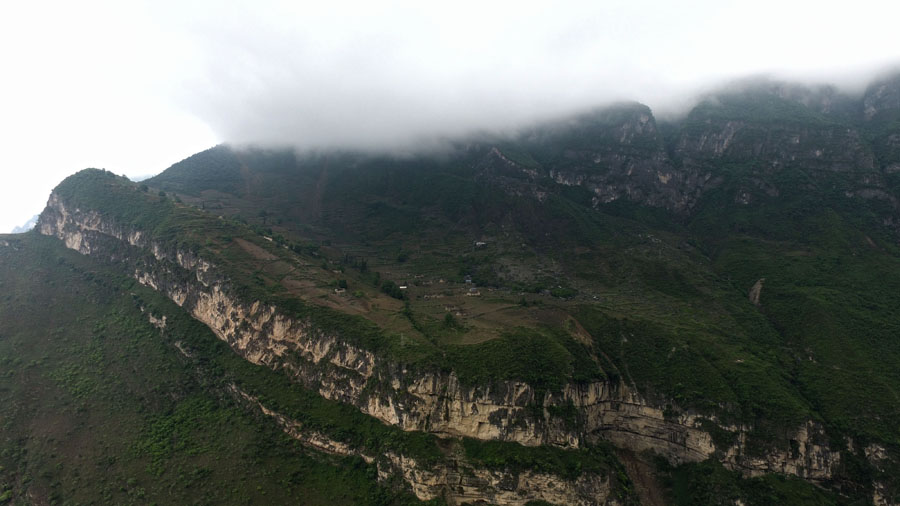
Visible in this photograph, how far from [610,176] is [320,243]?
10439cm

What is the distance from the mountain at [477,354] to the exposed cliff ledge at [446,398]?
350mm

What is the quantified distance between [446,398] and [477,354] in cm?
854

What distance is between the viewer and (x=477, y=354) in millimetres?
70062

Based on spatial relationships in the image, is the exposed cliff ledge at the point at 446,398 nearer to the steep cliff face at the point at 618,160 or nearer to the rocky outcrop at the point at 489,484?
the rocky outcrop at the point at 489,484

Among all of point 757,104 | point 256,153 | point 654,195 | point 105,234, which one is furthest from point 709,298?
point 256,153

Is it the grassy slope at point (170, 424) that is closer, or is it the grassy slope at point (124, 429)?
the grassy slope at point (124, 429)

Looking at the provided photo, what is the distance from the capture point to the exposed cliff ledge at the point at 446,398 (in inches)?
2559

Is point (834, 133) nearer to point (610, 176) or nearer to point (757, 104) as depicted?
point (757, 104)

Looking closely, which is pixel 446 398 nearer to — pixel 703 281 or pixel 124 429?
pixel 124 429

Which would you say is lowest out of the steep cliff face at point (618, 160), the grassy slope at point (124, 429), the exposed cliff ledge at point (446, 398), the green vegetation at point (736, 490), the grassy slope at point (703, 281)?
the grassy slope at point (124, 429)

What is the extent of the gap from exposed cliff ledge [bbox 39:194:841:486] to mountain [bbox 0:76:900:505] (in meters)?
0.35

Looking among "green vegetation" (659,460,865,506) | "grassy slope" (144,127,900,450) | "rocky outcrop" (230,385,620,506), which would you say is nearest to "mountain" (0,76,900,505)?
"rocky outcrop" (230,385,620,506)

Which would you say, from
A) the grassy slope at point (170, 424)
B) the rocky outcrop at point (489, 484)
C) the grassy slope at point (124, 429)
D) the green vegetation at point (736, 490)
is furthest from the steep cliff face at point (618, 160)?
the grassy slope at point (124, 429)

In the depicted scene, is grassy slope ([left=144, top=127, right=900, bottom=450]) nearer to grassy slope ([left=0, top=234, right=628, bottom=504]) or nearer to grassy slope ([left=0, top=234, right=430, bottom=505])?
grassy slope ([left=0, top=234, right=628, bottom=504])
